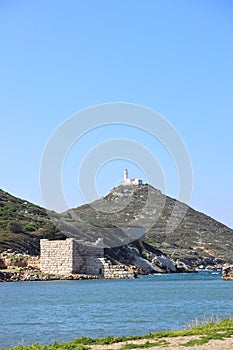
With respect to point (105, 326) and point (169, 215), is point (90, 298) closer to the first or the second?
point (105, 326)

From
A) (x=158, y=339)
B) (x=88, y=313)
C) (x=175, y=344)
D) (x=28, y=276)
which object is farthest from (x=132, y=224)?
(x=175, y=344)

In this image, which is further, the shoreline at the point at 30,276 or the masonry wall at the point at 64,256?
the masonry wall at the point at 64,256

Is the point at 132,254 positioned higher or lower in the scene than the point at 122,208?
lower

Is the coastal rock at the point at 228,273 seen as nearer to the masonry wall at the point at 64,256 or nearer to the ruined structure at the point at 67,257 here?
the ruined structure at the point at 67,257

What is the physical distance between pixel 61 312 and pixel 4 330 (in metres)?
6.74

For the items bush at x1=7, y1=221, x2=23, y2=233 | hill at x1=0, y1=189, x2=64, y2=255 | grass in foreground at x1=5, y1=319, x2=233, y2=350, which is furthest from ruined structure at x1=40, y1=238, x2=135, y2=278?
grass in foreground at x1=5, y1=319, x2=233, y2=350

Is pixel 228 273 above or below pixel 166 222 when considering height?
below

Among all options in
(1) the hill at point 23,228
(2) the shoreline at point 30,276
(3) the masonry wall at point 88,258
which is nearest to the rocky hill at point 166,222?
(1) the hill at point 23,228

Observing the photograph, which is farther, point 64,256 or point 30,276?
point 64,256

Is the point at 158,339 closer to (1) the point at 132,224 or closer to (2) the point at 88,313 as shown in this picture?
(2) the point at 88,313

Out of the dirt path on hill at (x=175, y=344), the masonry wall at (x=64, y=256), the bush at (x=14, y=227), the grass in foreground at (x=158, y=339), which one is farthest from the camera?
the bush at (x=14, y=227)

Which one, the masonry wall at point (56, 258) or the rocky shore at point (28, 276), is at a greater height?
the masonry wall at point (56, 258)

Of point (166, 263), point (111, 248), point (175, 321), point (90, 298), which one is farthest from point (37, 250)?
point (175, 321)

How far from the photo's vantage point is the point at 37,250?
7069 centimetres
